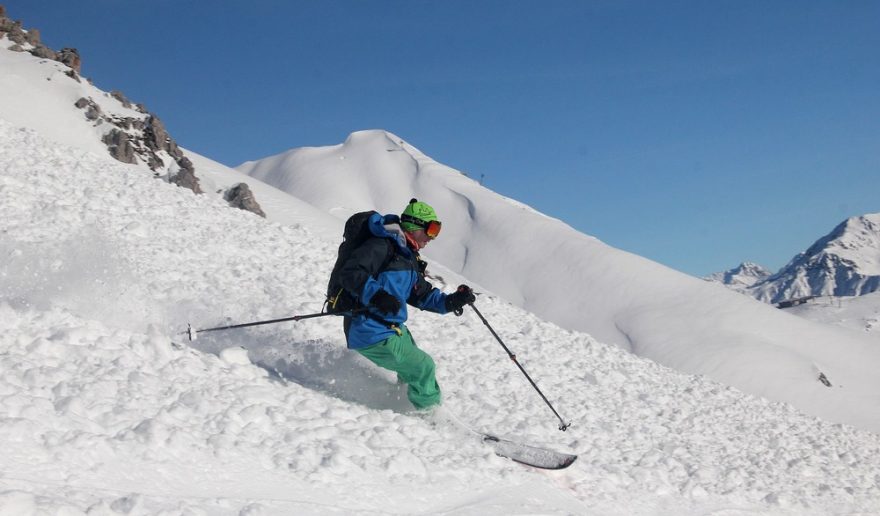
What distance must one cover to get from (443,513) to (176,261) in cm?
865

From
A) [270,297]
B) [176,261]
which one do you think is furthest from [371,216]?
[176,261]

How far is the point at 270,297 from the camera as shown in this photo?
1184 centimetres

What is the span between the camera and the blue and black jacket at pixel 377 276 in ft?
20.9

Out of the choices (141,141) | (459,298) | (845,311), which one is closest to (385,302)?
(459,298)

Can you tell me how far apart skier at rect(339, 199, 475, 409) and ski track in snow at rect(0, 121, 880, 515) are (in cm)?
50

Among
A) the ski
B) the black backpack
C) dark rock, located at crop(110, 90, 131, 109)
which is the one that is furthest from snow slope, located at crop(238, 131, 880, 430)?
the black backpack

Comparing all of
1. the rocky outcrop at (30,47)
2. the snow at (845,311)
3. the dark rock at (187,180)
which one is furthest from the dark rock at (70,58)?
the snow at (845,311)

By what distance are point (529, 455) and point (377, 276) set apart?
2524mm

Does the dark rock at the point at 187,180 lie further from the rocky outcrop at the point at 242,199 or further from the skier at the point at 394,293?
the skier at the point at 394,293

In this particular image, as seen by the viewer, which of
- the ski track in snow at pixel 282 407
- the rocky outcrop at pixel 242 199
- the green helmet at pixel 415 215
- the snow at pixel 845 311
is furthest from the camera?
the snow at pixel 845 311

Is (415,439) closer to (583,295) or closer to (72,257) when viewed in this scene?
(72,257)

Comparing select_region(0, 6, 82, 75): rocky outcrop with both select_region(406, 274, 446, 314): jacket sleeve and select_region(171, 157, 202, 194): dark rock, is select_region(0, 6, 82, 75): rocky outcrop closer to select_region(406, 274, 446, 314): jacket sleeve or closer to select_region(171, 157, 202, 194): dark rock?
select_region(171, 157, 202, 194): dark rock

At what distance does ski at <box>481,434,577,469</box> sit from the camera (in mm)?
Answer: 6938

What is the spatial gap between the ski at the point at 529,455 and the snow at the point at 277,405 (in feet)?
0.47
